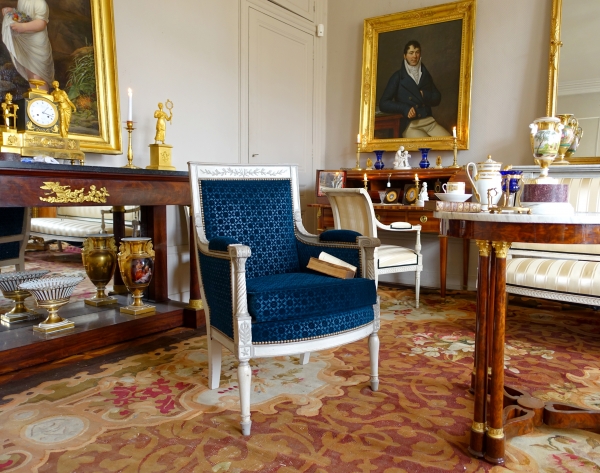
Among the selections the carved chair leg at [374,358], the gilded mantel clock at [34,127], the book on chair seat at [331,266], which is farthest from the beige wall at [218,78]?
the carved chair leg at [374,358]

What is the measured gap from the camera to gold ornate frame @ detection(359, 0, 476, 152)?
4652 millimetres

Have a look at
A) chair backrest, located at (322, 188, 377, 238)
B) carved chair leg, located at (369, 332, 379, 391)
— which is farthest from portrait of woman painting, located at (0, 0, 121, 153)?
carved chair leg, located at (369, 332, 379, 391)

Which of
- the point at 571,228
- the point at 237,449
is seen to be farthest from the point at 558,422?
the point at 237,449

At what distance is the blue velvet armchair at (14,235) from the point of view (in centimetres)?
282

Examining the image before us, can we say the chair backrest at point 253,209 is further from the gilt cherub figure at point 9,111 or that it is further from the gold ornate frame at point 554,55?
the gold ornate frame at point 554,55

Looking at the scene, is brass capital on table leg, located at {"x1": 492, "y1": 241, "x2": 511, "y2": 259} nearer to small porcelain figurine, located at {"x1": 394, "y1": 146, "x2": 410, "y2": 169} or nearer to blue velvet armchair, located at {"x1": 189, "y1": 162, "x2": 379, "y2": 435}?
blue velvet armchair, located at {"x1": 189, "y1": 162, "x2": 379, "y2": 435}

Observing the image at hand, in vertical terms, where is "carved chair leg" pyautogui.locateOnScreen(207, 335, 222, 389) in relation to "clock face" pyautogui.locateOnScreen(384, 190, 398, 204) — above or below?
below

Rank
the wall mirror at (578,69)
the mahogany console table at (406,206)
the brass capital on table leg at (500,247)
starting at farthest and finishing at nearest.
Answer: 1. the mahogany console table at (406,206)
2. the wall mirror at (578,69)
3. the brass capital on table leg at (500,247)

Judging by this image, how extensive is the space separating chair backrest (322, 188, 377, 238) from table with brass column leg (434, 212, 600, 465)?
5.57 ft

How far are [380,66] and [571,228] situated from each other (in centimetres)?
412

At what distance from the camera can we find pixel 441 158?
4945 mm

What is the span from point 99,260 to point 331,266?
1.80 meters

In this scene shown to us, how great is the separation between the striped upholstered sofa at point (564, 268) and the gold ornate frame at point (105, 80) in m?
3.03

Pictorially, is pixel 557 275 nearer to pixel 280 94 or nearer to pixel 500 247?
pixel 500 247
